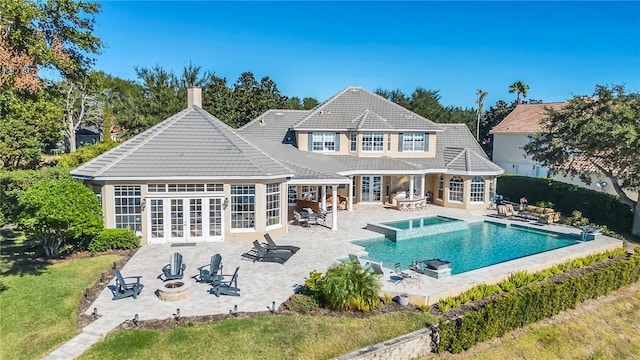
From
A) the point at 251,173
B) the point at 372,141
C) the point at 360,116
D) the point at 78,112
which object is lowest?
the point at 251,173

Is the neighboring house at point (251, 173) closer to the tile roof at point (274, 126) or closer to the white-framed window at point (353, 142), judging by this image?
the white-framed window at point (353, 142)

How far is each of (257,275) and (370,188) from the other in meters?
17.6

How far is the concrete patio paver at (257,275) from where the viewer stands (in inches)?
491

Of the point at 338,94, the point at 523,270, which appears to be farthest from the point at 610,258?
the point at 338,94

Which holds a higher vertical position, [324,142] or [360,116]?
[360,116]

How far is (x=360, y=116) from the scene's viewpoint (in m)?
33.8

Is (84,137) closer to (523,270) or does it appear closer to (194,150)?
(194,150)

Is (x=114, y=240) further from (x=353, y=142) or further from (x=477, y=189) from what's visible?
(x=477, y=189)

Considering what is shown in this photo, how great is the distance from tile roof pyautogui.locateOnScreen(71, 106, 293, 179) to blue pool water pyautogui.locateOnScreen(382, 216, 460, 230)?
25.0 ft

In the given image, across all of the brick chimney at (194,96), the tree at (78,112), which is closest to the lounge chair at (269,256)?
the brick chimney at (194,96)

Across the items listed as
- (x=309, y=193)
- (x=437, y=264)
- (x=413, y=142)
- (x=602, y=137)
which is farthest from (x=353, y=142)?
(x=437, y=264)

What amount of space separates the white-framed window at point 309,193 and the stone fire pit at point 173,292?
17181mm

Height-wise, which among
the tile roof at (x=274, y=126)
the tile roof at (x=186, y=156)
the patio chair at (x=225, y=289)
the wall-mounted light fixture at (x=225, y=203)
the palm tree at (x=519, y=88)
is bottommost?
the patio chair at (x=225, y=289)

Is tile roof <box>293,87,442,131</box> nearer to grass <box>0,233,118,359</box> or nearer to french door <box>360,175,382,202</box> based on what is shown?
french door <box>360,175,382,202</box>
